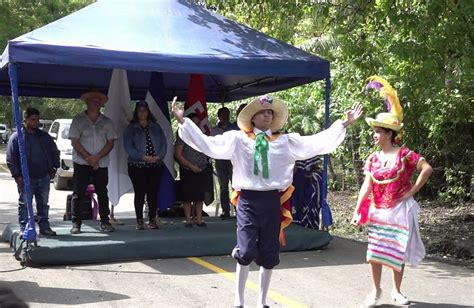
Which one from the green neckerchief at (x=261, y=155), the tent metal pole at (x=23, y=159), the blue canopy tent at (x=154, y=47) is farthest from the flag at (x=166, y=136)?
the green neckerchief at (x=261, y=155)

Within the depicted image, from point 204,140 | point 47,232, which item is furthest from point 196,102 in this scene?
point 204,140

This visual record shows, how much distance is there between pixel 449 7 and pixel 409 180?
10.8ft

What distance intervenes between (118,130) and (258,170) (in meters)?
4.89

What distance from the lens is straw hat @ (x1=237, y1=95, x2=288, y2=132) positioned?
5371mm

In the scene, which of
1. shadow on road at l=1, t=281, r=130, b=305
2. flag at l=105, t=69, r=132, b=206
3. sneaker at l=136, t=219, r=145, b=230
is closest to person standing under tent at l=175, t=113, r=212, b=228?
sneaker at l=136, t=219, r=145, b=230

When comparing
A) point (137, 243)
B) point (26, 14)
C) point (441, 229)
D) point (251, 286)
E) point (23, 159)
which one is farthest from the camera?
point (26, 14)

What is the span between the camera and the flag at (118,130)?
9.44 meters

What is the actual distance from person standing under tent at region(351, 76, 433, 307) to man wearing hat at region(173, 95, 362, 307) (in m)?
0.50

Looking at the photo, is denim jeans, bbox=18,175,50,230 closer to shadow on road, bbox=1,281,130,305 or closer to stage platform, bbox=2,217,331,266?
stage platform, bbox=2,217,331,266

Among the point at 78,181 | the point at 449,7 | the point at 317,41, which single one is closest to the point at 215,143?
the point at 78,181

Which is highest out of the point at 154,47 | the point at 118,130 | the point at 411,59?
the point at 154,47

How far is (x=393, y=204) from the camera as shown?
5.54 m

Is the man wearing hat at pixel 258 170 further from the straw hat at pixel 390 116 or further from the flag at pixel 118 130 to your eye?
the flag at pixel 118 130

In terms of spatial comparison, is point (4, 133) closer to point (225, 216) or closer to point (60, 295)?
point (225, 216)
